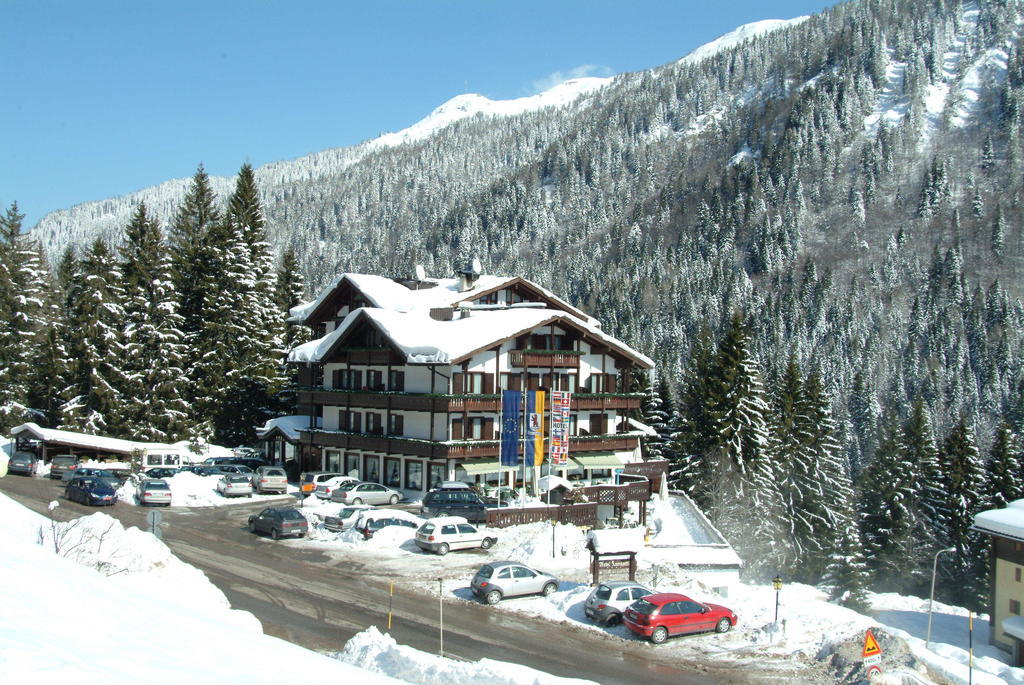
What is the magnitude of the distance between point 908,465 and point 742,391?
742 inches

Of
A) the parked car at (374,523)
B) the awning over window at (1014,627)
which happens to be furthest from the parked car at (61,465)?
the awning over window at (1014,627)

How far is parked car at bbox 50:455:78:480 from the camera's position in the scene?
185 ft

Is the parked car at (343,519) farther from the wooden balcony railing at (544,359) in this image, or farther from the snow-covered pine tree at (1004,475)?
the snow-covered pine tree at (1004,475)

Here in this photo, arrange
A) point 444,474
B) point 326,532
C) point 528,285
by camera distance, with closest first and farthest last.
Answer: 1. point 326,532
2. point 444,474
3. point 528,285

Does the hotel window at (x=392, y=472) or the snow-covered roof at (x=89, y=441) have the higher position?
the snow-covered roof at (x=89, y=441)

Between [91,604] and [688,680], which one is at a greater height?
[91,604]

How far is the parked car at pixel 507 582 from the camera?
30359 mm

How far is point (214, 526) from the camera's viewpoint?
43.3 meters

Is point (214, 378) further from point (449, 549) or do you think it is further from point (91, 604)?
point (91, 604)

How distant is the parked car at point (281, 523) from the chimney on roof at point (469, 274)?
30.5m

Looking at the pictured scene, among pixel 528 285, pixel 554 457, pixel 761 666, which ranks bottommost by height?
pixel 761 666

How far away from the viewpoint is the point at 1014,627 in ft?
120

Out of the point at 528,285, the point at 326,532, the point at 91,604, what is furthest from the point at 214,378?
the point at 91,604

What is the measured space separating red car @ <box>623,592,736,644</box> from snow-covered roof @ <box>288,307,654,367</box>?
90.0 feet
